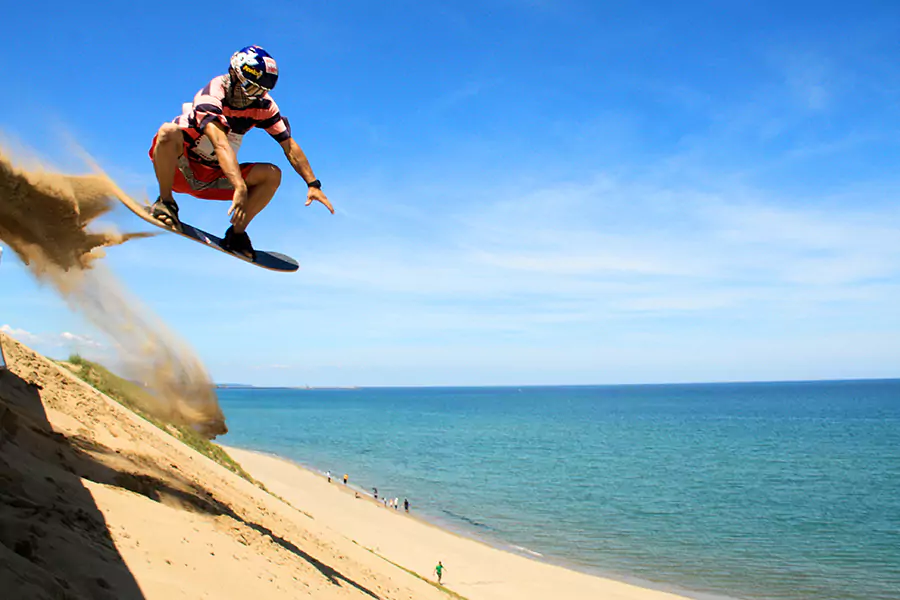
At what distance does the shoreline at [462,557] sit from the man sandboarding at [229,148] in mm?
14244

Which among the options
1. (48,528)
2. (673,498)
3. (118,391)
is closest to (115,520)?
(48,528)

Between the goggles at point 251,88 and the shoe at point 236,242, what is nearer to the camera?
the goggles at point 251,88

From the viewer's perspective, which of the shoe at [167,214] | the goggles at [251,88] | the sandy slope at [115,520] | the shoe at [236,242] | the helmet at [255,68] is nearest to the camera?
the sandy slope at [115,520]

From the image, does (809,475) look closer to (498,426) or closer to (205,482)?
(205,482)

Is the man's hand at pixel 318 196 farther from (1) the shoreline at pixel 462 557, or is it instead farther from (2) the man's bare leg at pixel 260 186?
(1) the shoreline at pixel 462 557

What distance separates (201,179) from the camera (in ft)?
19.0

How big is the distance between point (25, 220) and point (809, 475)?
55078 mm

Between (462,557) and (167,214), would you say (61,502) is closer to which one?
(167,214)

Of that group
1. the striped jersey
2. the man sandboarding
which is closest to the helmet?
the man sandboarding

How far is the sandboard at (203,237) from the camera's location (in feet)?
18.8

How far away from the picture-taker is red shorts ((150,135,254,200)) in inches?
223

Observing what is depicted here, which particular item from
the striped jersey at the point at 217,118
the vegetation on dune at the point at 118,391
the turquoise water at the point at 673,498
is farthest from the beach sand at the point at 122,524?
the turquoise water at the point at 673,498

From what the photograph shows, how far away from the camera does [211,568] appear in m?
5.36

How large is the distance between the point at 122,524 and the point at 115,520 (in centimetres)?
7
